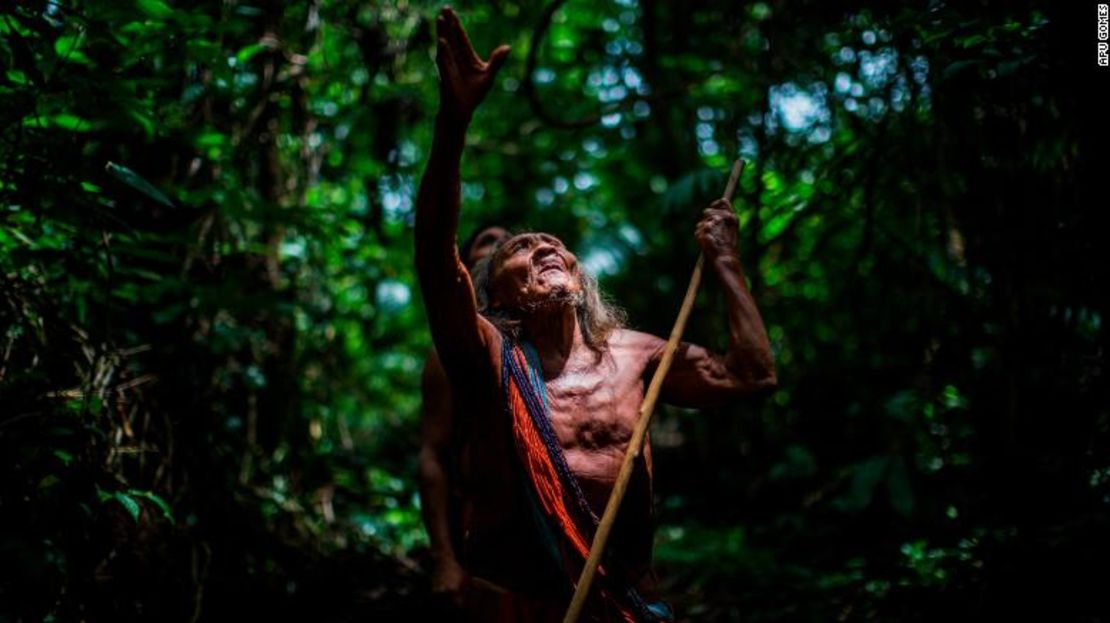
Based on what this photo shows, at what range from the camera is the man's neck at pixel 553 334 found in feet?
8.04

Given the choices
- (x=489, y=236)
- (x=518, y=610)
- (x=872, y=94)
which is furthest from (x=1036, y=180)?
(x=518, y=610)

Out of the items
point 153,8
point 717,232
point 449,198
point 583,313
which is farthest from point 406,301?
point 449,198

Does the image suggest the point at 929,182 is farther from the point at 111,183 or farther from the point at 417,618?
the point at 111,183

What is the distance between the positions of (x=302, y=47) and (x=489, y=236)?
73.4 inches

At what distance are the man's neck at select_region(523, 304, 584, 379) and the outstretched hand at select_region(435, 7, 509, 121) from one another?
714 millimetres

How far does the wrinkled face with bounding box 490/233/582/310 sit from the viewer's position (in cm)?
241

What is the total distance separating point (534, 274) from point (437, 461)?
102 centimetres

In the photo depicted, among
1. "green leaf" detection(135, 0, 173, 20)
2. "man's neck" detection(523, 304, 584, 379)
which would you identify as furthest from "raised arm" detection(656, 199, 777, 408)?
"green leaf" detection(135, 0, 173, 20)

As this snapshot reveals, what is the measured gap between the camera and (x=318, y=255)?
5020 millimetres

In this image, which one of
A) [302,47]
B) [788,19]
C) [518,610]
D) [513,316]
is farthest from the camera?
[302,47]

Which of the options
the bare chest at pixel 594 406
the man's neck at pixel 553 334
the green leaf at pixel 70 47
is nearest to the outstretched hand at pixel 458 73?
the man's neck at pixel 553 334

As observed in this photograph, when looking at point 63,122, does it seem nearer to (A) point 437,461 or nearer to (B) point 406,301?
(A) point 437,461

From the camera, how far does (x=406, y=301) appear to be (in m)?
6.89

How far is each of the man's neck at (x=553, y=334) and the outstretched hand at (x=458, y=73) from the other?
A: 0.71 m
